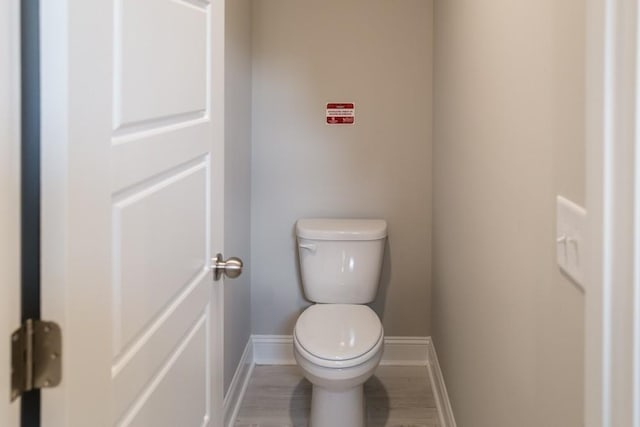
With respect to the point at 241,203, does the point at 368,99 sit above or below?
above

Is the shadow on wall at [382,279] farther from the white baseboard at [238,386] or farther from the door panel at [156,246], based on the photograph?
the door panel at [156,246]

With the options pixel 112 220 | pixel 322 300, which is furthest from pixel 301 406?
pixel 112 220

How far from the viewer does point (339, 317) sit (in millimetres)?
2617

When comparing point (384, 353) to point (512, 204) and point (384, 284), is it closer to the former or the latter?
point (384, 284)

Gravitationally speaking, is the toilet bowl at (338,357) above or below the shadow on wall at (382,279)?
below

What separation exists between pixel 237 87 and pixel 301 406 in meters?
1.34

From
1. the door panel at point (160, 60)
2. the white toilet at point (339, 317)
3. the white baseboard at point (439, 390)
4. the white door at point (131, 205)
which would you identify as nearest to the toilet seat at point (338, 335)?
the white toilet at point (339, 317)

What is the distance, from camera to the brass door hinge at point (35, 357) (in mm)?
754

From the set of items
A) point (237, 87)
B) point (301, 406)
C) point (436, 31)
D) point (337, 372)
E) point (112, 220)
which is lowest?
point (301, 406)

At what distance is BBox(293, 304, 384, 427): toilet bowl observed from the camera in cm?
231

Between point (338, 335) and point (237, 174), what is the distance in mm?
812

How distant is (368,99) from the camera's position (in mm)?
3094

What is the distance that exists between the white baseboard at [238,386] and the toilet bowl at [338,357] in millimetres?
337

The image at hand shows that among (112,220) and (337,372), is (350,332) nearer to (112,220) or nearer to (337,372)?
(337,372)
